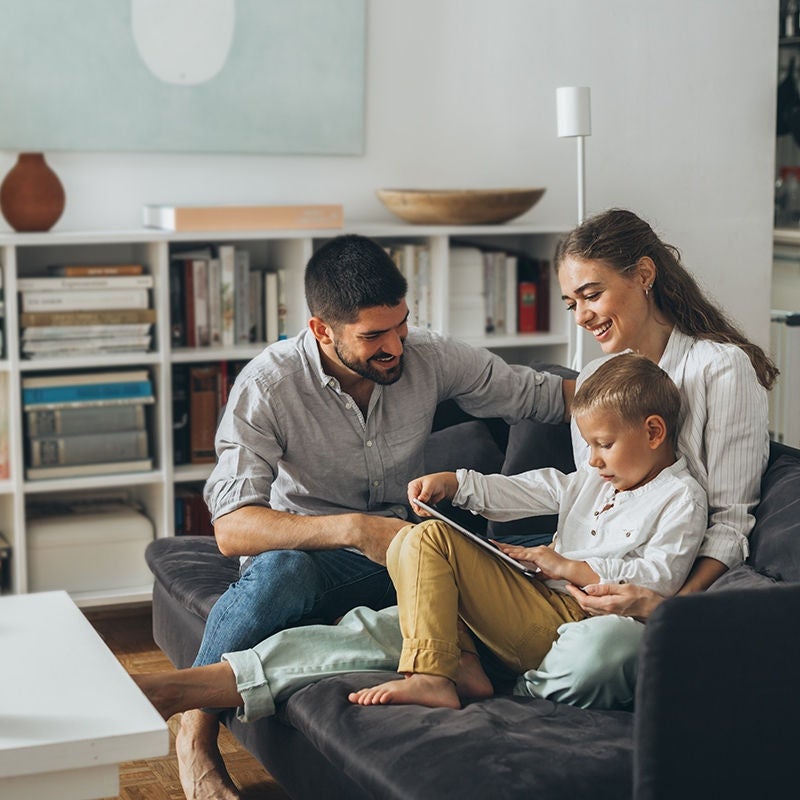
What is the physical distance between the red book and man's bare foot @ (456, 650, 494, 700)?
1.95 m

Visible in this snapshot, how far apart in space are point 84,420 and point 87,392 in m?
0.08

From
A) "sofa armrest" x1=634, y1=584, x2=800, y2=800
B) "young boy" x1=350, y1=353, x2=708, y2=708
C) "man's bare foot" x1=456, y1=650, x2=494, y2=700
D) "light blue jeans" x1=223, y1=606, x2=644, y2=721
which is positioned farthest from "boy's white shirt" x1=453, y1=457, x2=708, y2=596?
"sofa armrest" x1=634, y1=584, x2=800, y2=800

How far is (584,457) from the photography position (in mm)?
2445

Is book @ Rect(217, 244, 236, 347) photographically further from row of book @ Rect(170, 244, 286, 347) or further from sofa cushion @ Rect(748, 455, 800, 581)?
sofa cushion @ Rect(748, 455, 800, 581)

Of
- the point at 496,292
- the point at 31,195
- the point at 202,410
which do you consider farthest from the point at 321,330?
the point at 496,292

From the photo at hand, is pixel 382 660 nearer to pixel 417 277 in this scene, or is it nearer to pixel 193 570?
pixel 193 570

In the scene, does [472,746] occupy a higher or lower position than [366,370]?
lower

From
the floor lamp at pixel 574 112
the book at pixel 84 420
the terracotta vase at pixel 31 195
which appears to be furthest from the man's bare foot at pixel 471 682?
the terracotta vase at pixel 31 195

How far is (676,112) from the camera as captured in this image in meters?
4.35

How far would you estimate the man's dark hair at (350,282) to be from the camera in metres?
2.43

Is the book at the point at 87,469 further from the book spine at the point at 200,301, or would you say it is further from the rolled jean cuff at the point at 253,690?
the rolled jean cuff at the point at 253,690

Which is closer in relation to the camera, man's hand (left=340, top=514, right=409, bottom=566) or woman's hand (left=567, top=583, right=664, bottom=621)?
woman's hand (left=567, top=583, right=664, bottom=621)

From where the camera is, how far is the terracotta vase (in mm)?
3420

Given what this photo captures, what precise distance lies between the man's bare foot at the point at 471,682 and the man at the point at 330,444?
290 mm
